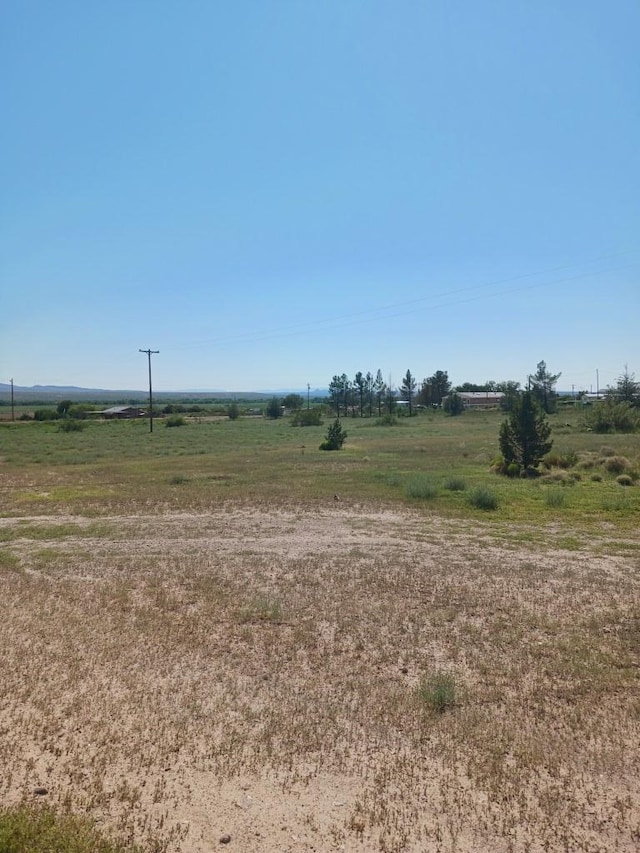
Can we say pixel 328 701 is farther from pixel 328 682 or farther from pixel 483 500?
pixel 483 500

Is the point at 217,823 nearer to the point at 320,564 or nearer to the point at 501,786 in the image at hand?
the point at 501,786

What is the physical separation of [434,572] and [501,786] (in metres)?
6.75

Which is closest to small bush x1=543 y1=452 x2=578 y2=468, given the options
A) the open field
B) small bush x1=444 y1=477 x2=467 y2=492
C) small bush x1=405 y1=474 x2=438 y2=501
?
small bush x1=444 y1=477 x2=467 y2=492

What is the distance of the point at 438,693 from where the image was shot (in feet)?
21.3

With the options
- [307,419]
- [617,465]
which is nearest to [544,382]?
[307,419]

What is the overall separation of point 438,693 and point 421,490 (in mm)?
14700

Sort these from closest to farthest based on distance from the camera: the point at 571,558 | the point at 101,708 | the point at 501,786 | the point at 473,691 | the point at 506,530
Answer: the point at 501,786 < the point at 101,708 < the point at 473,691 < the point at 571,558 < the point at 506,530

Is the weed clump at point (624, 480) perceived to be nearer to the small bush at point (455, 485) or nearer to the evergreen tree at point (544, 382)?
the small bush at point (455, 485)

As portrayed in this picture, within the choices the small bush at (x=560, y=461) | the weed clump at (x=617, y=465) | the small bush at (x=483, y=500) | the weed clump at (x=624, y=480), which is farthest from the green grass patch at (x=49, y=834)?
the small bush at (x=560, y=461)

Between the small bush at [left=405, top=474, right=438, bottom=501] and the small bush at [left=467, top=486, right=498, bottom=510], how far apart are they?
1.58 m

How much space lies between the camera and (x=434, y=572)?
463 inches

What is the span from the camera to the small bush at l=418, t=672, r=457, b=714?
21.0 feet

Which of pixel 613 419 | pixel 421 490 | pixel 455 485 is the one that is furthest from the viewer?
pixel 613 419

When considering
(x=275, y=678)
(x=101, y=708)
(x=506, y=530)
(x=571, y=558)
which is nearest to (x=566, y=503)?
(x=506, y=530)
